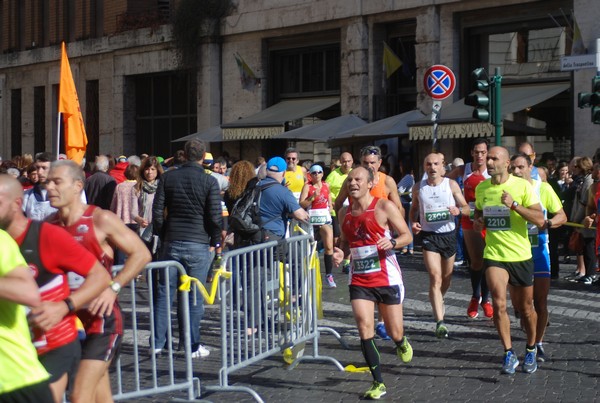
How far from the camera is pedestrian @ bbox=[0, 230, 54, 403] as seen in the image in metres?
4.51

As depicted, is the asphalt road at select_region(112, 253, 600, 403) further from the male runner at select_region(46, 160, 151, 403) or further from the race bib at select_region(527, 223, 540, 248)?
the male runner at select_region(46, 160, 151, 403)

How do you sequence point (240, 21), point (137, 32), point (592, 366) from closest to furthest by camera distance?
point (592, 366), point (240, 21), point (137, 32)

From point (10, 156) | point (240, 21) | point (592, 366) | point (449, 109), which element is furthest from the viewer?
point (10, 156)

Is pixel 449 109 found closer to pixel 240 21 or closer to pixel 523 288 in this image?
pixel 240 21

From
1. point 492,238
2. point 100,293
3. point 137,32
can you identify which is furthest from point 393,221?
point 137,32

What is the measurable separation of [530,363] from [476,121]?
1300cm

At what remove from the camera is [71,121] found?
16.2 metres

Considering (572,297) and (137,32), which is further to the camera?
(137,32)

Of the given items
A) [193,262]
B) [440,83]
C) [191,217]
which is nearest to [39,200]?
[191,217]

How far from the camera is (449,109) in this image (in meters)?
23.1

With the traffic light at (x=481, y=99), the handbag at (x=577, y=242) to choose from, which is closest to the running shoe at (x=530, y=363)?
the handbag at (x=577, y=242)

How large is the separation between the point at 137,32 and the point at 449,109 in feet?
40.0

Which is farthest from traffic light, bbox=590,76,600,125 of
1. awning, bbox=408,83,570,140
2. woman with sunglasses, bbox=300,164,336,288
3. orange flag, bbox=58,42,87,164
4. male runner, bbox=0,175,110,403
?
male runner, bbox=0,175,110,403

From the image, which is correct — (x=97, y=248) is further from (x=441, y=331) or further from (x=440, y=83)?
(x=440, y=83)
